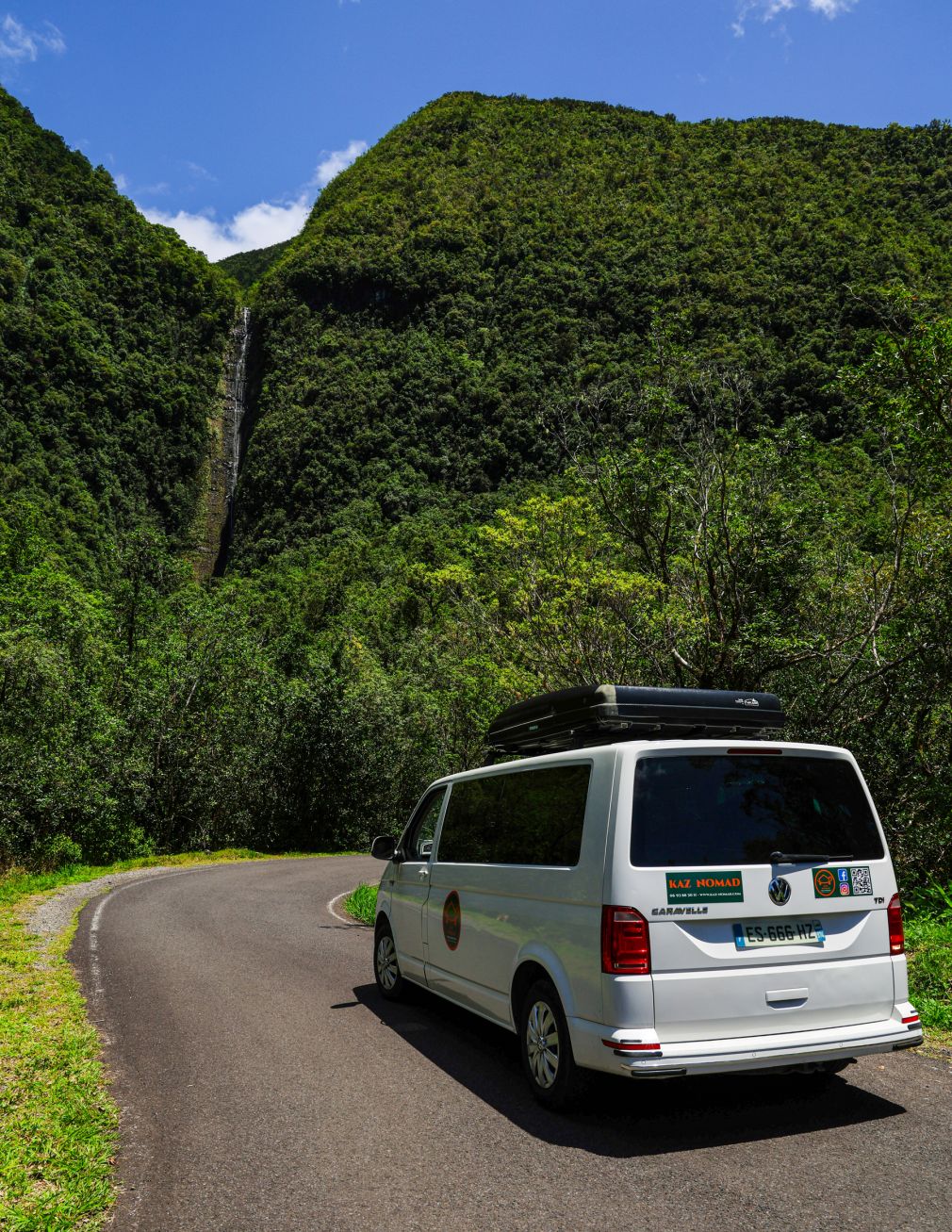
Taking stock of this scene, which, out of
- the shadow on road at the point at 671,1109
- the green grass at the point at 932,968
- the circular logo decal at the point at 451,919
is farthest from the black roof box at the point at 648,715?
the green grass at the point at 932,968

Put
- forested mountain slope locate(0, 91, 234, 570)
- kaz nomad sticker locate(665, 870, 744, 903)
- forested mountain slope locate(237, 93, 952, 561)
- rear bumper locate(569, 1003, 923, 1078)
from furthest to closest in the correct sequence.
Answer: forested mountain slope locate(237, 93, 952, 561) → forested mountain slope locate(0, 91, 234, 570) → kaz nomad sticker locate(665, 870, 744, 903) → rear bumper locate(569, 1003, 923, 1078)

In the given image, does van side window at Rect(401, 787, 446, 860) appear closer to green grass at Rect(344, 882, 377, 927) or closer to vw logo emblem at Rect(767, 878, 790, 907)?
vw logo emblem at Rect(767, 878, 790, 907)

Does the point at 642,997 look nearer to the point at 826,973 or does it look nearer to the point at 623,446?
the point at 826,973

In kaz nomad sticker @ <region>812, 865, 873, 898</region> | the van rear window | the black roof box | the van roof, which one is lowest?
kaz nomad sticker @ <region>812, 865, 873, 898</region>

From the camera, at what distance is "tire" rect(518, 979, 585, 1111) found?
16.0 feet

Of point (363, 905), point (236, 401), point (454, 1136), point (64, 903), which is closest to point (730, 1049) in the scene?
point (454, 1136)

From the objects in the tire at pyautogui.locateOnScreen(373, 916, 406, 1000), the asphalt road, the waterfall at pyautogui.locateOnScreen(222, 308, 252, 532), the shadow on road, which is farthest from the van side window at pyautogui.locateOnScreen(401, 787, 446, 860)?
the waterfall at pyautogui.locateOnScreen(222, 308, 252, 532)

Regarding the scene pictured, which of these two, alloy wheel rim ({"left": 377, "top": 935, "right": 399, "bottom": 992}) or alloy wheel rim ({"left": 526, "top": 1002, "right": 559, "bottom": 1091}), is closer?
alloy wheel rim ({"left": 526, "top": 1002, "right": 559, "bottom": 1091})

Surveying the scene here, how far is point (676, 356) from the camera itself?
528 inches

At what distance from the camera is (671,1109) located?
503cm

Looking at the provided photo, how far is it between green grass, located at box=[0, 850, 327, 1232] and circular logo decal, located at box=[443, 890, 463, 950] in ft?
7.90

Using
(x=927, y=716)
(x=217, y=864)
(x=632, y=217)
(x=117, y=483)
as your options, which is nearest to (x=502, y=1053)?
(x=927, y=716)

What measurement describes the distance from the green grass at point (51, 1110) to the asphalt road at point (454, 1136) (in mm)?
150

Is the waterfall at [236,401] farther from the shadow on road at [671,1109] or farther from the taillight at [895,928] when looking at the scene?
the taillight at [895,928]
